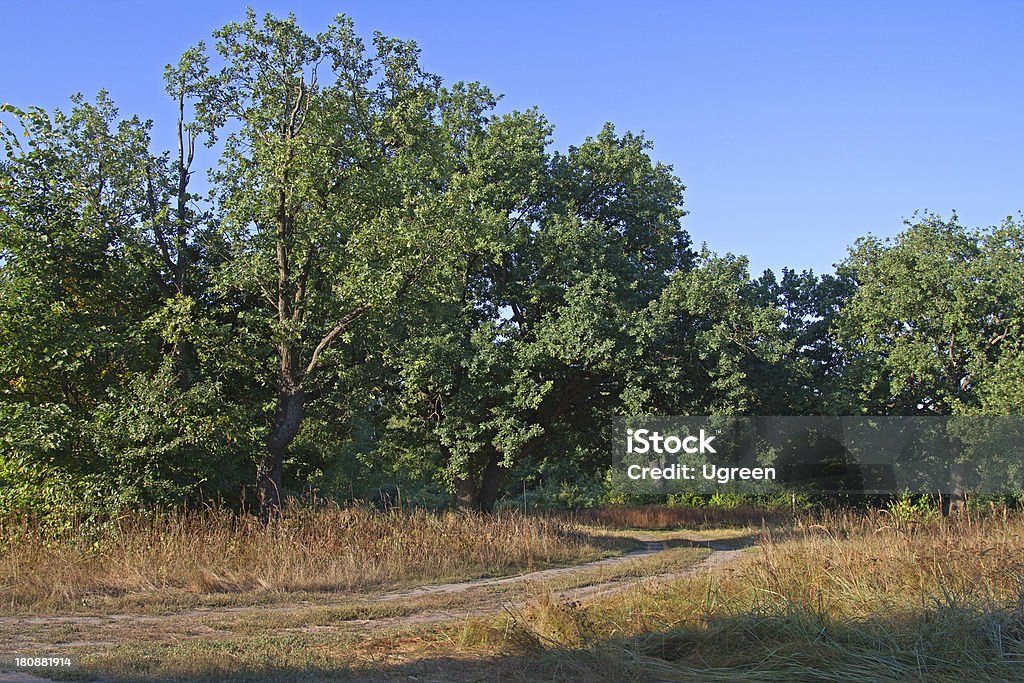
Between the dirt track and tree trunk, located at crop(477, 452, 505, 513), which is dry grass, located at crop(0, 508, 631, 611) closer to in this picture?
the dirt track

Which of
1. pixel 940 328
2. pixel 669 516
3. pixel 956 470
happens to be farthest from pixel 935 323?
pixel 669 516

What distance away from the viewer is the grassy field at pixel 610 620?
19.6 ft

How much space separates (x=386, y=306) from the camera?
15.6 m

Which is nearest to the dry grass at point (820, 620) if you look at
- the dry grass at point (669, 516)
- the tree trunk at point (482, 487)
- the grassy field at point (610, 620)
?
the grassy field at point (610, 620)

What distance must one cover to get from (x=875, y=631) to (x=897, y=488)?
21.2 meters

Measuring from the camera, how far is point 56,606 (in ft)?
29.7

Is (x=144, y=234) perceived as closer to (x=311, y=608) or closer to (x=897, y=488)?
(x=311, y=608)

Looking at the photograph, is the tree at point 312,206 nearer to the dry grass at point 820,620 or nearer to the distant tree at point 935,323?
the dry grass at point 820,620

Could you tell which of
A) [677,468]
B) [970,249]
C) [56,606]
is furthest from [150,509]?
[970,249]

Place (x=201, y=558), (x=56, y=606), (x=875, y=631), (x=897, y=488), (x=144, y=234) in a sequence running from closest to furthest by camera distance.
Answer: (x=875, y=631) → (x=56, y=606) → (x=201, y=558) → (x=144, y=234) → (x=897, y=488)

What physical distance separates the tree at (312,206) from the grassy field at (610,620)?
4931mm

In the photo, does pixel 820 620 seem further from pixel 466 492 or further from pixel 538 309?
pixel 466 492

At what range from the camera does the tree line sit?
1374 cm

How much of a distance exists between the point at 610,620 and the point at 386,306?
31.0 feet
